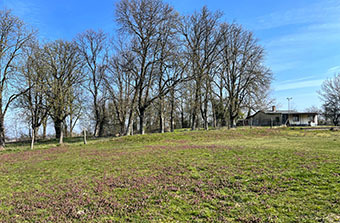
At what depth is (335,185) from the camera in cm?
624

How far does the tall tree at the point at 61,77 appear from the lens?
28.6 m

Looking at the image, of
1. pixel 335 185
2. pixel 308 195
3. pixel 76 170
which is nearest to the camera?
pixel 308 195

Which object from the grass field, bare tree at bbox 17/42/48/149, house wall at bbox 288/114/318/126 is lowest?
the grass field

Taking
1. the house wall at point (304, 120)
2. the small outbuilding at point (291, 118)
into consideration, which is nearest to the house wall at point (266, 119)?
the small outbuilding at point (291, 118)

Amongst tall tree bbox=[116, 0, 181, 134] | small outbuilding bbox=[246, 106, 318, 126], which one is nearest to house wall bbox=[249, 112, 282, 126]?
small outbuilding bbox=[246, 106, 318, 126]

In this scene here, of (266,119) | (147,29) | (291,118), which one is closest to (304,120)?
(291,118)

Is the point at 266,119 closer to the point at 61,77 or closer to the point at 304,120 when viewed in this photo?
the point at 304,120

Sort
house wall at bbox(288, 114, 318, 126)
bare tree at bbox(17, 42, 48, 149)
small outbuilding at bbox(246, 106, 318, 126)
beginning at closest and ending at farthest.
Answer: bare tree at bbox(17, 42, 48, 149)
small outbuilding at bbox(246, 106, 318, 126)
house wall at bbox(288, 114, 318, 126)

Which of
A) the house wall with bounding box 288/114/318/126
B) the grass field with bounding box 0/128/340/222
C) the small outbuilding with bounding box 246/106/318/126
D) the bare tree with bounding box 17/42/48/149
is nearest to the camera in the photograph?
the grass field with bounding box 0/128/340/222

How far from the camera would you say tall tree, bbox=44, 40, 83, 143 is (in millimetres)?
28617

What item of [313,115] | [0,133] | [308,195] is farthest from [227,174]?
[313,115]

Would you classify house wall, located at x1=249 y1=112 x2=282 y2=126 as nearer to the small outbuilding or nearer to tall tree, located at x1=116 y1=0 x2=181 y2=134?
the small outbuilding

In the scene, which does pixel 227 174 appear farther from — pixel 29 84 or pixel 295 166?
pixel 29 84

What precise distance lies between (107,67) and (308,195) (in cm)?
3602
